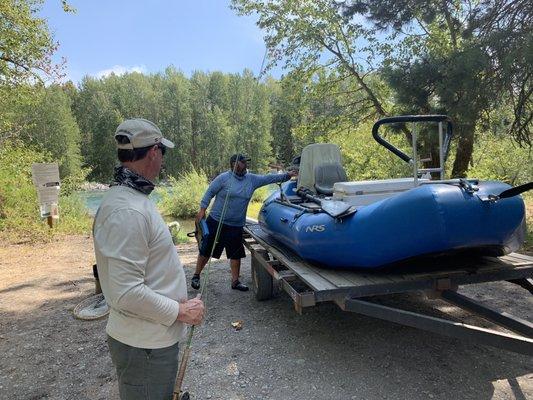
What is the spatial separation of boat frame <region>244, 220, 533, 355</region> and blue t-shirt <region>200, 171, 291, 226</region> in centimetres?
184

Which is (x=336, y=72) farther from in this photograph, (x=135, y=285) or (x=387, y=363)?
(x=135, y=285)

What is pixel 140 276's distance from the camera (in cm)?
165

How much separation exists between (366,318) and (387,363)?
952 millimetres

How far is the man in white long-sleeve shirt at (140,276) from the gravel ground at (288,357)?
145cm

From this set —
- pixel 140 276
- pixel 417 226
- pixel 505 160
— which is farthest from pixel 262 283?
pixel 505 160

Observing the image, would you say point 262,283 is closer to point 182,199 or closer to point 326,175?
point 326,175

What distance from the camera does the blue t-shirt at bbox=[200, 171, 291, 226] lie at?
5230 millimetres

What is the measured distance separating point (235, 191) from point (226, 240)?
2.16 ft

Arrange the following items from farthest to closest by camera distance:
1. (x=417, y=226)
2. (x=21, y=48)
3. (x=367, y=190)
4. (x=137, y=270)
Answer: (x=21, y=48) < (x=367, y=190) < (x=417, y=226) < (x=137, y=270)

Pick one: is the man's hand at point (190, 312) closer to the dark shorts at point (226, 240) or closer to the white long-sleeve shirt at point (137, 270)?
the white long-sleeve shirt at point (137, 270)

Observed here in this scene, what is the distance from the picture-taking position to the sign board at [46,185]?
1121cm

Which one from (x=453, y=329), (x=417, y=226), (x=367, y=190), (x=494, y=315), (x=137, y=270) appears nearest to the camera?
(x=137, y=270)

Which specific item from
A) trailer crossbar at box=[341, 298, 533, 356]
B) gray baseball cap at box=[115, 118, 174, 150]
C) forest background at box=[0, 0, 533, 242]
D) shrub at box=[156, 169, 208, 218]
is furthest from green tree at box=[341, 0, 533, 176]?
shrub at box=[156, 169, 208, 218]

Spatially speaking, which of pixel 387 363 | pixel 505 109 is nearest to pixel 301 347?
pixel 387 363
